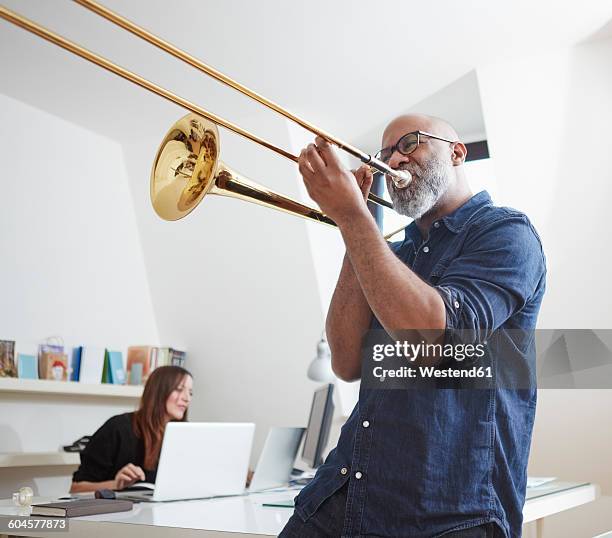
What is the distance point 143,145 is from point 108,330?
3.64ft

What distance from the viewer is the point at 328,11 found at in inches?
125

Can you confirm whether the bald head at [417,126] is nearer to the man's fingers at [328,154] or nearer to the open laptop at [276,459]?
the man's fingers at [328,154]

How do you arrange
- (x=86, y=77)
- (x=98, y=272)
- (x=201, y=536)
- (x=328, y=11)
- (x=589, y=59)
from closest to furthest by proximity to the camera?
(x=201, y=536) → (x=328, y=11) → (x=589, y=59) → (x=86, y=77) → (x=98, y=272)

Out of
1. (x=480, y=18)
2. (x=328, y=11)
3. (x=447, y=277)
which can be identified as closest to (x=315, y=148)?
(x=447, y=277)

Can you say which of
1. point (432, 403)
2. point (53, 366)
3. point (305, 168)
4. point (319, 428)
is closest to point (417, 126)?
point (305, 168)

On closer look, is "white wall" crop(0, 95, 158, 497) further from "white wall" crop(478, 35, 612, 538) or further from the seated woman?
"white wall" crop(478, 35, 612, 538)

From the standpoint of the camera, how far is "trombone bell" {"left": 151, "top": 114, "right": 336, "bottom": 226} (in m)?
1.52

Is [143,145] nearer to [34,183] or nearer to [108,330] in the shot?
[34,183]

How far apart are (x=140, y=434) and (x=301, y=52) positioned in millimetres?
1842

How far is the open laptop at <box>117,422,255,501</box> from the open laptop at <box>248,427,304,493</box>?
0.20m

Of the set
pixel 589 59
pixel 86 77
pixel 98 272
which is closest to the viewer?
pixel 589 59

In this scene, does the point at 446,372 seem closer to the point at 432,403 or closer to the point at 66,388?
the point at 432,403

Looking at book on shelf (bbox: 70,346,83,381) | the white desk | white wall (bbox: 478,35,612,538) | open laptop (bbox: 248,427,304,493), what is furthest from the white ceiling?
the white desk

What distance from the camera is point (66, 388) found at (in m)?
4.03
